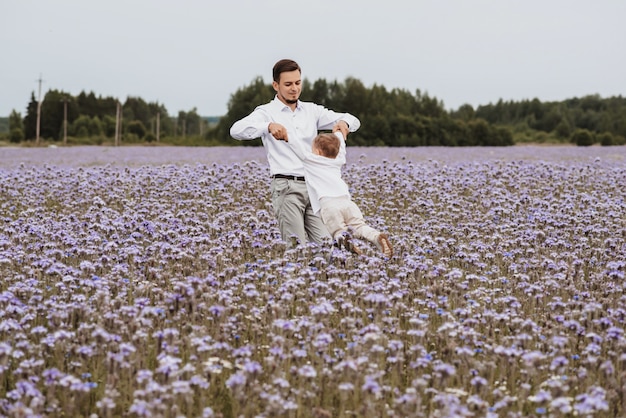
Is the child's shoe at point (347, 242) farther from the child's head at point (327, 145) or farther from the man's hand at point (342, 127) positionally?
the man's hand at point (342, 127)

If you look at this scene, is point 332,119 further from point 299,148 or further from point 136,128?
point 136,128

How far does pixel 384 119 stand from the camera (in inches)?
2381

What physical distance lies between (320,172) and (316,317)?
227 cm

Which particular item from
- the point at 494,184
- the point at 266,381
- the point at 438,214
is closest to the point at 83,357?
the point at 266,381

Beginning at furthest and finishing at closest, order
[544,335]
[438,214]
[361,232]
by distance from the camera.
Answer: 1. [438,214]
2. [361,232]
3. [544,335]

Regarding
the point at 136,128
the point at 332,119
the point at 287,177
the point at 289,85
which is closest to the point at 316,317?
the point at 287,177

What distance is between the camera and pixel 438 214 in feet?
34.1

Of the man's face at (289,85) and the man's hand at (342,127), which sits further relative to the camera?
the man's hand at (342,127)

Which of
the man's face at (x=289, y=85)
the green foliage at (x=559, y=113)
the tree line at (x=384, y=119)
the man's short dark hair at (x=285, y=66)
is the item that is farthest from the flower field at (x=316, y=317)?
the green foliage at (x=559, y=113)

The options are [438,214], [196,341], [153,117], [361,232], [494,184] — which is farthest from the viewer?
[153,117]

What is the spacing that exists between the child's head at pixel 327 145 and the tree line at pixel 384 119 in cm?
4781

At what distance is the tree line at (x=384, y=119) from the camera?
6094 centimetres

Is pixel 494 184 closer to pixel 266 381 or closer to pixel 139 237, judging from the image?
pixel 139 237

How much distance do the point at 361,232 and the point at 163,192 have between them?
5.74m
